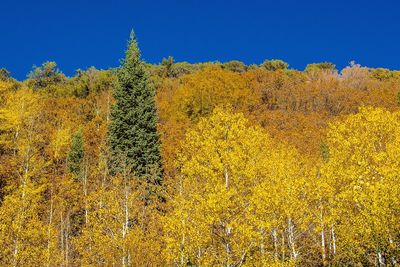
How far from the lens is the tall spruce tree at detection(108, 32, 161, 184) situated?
3803cm

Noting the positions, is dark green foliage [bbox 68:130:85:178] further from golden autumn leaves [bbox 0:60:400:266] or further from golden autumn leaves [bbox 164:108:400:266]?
golden autumn leaves [bbox 164:108:400:266]

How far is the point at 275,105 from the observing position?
235 ft

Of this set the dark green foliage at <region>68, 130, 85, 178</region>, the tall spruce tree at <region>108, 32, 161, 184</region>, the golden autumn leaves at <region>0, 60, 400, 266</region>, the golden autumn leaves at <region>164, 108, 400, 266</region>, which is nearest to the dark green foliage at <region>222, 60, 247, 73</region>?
the golden autumn leaves at <region>0, 60, 400, 266</region>

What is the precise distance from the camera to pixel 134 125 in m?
41.6

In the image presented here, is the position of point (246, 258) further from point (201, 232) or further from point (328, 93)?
point (328, 93)

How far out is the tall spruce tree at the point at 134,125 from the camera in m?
38.0

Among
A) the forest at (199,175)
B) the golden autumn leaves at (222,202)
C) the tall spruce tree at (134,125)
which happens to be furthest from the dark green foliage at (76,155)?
the tall spruce tree at (134,125)

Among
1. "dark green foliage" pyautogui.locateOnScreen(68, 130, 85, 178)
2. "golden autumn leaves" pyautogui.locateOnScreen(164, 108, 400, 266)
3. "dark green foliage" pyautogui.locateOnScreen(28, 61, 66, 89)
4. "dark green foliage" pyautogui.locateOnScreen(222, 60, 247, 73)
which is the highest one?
"dark green foliage" pyautogui.locateOnScreen(222, 60, 247, 73)

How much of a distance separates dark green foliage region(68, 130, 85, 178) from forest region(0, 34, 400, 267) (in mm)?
134

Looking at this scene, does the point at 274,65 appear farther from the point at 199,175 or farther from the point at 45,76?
the point at 199,175

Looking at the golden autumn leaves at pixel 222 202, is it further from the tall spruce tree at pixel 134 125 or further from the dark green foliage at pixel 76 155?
the tall spruce tree at pixel 134 125

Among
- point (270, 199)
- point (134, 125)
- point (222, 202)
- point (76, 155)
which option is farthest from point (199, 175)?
point (76, 155)

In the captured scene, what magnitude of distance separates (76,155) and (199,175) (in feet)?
73.6

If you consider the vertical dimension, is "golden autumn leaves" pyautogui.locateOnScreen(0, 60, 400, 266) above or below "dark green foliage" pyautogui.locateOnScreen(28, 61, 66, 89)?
below
